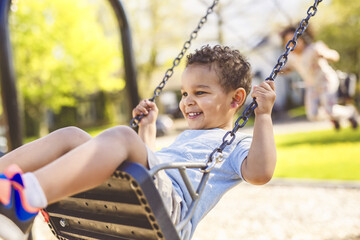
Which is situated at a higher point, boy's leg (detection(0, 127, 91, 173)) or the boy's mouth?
the boy's mouth

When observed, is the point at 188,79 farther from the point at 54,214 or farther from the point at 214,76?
the point at 54,214

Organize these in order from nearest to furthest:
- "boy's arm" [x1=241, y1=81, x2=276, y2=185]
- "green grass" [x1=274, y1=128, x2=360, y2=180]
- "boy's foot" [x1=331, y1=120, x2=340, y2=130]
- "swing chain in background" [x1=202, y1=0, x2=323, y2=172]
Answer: "swing chain in background" [x1=202, y1=0, x2=323, y2=172], "boy's arm" [x1=241, y1=81, x2=276, y2=185], "green grass" [x1=274, y1=128, x2=360, y2=180], "boy's foot" [x1=331, y1=120, x2=340, y2=130]

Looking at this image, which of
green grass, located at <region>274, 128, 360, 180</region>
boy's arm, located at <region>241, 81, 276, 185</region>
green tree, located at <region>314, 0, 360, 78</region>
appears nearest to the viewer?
boy's arm, located at <region>241, 81, 276, 185</region>

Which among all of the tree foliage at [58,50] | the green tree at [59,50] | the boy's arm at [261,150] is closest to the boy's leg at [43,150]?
the boy's arm at [261,150]

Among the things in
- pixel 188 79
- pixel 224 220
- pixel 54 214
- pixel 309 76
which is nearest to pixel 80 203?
pixel 54 214

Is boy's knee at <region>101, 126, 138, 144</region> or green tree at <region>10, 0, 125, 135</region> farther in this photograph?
green tree at <region>10, 0, 125, 135</region>

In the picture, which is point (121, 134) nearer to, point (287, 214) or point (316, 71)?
point (287, 214)

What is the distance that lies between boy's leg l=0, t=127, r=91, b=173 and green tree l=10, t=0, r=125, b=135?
57.4ft

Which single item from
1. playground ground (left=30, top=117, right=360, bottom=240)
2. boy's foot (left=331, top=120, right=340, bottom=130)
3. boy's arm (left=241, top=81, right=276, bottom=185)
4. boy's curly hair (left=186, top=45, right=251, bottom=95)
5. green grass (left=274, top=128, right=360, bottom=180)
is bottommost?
green grass (left=274, top=128, right=360, bottom=180)

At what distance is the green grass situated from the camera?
6.29 m

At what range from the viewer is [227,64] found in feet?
7.23

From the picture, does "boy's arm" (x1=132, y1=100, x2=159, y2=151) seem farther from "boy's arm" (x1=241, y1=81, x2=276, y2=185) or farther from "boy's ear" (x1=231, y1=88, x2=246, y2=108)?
"boy's arm" (x1=241, y1=81, x2=276, y2=185)

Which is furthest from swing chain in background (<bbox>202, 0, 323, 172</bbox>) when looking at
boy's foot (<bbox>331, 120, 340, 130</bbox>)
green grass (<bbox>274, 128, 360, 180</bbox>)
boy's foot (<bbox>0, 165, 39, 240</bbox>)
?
boy's foot (<bbox>331, 120, 340, 130</bbox>)

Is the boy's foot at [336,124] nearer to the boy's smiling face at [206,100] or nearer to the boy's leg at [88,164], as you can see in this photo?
the boy's smiling face at [206,100]
